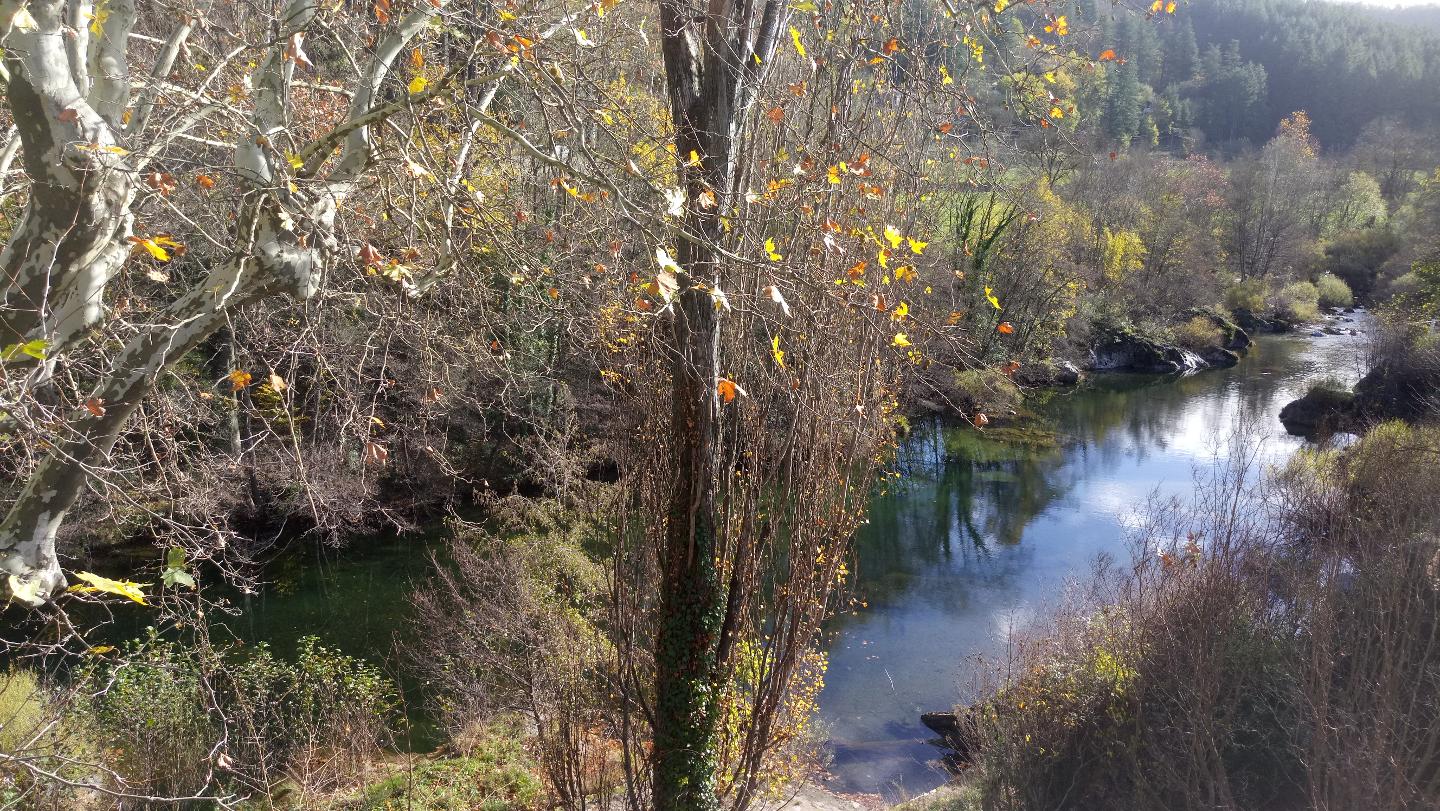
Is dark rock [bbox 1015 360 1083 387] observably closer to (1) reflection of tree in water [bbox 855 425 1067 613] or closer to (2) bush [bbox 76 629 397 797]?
(1) reflection of tree in water [bbox 855 425 1067 613]

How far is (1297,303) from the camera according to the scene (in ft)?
125

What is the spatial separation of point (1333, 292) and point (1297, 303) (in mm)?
3010

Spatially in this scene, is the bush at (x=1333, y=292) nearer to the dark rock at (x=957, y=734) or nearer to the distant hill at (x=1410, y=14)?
the dark rock at (x=957, y=734)

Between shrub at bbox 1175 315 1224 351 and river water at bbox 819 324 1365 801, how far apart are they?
4049 millimetres

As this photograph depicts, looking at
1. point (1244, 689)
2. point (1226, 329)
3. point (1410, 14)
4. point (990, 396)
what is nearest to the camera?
point (1244, 689)

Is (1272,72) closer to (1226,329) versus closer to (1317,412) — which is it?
(1226,329)

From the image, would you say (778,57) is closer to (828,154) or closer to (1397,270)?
(828,154)

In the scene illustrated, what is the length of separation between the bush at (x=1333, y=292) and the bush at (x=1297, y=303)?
1.24ft

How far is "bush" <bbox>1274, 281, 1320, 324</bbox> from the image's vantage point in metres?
37.8

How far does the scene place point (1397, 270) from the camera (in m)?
33.1

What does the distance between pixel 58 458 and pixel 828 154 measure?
372 cm

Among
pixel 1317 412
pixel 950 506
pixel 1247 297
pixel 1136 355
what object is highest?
pixel 1247 297

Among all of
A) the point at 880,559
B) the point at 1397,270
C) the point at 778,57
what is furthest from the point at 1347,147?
the point at 778,57

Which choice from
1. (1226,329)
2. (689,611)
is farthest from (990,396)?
(689,611)
